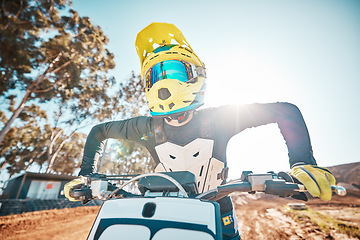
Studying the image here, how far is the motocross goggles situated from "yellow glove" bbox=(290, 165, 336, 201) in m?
1.39

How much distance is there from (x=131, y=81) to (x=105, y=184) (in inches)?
728

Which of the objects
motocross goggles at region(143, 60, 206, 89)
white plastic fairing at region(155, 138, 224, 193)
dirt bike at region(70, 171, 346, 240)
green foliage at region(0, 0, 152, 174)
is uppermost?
green foliage at region(0, 0, 152, 174)

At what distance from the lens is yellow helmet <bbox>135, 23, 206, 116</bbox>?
1.88m

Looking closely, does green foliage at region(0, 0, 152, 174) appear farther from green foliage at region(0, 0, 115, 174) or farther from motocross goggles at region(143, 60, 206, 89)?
motocross goggles at region(143, 60, 206, 89)

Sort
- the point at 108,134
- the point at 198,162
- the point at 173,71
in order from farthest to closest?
1. the point at 108,134
2. the point at 173,71
3. the point at 198,162

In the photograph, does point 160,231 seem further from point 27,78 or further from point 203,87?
point 27,78

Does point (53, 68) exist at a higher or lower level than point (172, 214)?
higher

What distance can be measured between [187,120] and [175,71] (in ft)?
2.00

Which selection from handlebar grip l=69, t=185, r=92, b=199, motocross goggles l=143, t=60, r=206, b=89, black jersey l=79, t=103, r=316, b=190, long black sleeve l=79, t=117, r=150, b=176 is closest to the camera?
handlebar grip l=69, t=185, r=92, b=199

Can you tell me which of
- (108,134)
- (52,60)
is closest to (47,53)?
(52,60)

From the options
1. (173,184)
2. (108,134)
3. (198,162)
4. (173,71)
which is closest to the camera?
(173,184)

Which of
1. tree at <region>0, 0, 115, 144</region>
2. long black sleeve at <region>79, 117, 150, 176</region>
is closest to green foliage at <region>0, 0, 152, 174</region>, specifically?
tree at <region>0, 0, 115, 144</region>

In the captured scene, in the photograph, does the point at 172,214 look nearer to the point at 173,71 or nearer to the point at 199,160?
the point at 199,160

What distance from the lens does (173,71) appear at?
2.07 meters
